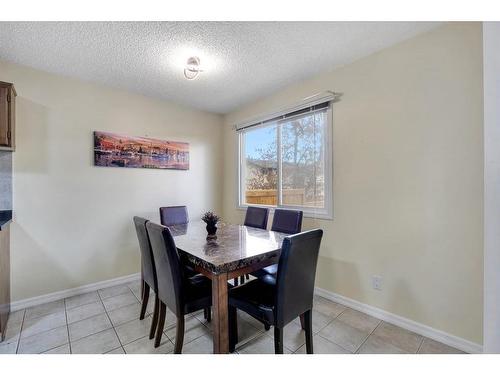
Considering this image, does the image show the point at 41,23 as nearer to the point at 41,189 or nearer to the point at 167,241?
the point at 41,189

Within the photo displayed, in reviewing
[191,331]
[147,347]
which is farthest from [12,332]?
[191,331]

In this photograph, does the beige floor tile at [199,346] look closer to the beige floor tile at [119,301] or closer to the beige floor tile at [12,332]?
the beige floor tile at [119,301]

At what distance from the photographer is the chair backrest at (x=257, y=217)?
8.89 ft

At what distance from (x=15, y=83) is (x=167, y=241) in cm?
243

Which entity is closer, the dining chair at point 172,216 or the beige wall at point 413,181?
the beige wall at point 413,181

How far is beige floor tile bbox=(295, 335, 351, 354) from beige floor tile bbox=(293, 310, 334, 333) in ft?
0.48

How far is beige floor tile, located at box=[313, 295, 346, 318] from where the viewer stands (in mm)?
2199

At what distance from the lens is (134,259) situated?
3043mm

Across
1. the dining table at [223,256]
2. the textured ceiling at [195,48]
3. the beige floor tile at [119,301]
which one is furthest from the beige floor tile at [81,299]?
the textured ceiling at [195,48]

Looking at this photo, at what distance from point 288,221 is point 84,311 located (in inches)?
85.6

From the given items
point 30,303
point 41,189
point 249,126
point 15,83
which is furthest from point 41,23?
point 30,303

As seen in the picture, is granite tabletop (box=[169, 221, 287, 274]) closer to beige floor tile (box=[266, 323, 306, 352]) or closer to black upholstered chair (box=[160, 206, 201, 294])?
black upholstered chair (box=[160, 206, 201, 294])

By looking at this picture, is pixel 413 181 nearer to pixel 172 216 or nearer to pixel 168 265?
pixel 168 265

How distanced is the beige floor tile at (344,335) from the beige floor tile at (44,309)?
2.51 metres
